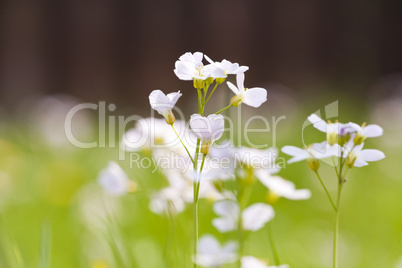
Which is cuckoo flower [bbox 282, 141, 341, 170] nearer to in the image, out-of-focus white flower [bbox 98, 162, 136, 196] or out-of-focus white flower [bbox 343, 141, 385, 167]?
out-of-focus white flower [bbox 343, 141, 385, 167]

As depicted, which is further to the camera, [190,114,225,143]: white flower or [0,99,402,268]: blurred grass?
[0,99,402,268]: blurred grass

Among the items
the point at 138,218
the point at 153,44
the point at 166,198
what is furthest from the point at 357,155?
the point at 153,44

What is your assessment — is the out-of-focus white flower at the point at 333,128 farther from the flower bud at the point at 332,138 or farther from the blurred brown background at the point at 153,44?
the blurred brown background at the point at 153,44

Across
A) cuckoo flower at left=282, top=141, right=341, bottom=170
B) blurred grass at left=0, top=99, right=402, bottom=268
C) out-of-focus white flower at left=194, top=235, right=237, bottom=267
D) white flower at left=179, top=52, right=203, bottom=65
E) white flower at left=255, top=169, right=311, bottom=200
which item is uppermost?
white flower at left=179, top=52, right=203, bottom=65

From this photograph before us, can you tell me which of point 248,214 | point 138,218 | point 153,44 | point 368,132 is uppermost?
point 153,44

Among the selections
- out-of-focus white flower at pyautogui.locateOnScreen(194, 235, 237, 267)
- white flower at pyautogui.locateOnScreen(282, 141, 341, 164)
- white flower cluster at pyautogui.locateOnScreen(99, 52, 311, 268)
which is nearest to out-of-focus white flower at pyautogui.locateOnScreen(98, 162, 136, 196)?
white flower cluster at pyautogui.locateOnScreen(99, 52, 311, 268)

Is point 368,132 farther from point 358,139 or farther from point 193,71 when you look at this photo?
point 193,71
